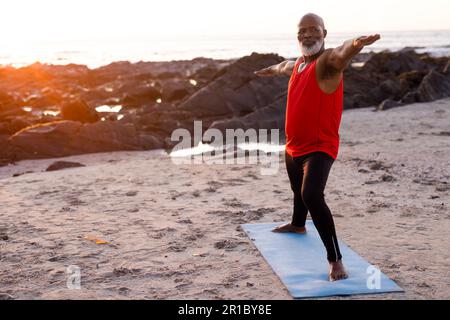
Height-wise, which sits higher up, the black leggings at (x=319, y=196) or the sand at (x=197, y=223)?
the black leggings at (x=319, y=196)

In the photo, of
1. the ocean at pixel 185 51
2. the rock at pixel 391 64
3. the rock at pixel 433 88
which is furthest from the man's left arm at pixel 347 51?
the ocean at pixel 185 51

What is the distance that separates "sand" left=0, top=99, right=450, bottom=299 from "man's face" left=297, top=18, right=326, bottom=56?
6.02 feet

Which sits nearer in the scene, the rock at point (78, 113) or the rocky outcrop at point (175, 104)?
the rocky outcrop at point (175, 104)

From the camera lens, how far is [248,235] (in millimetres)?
5102

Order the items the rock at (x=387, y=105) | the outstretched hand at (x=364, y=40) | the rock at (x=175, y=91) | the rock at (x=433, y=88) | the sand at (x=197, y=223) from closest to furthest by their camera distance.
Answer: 1. the outstretched hand at (x=364, y=40)
2. the sand at (x=197, y=223)
3. the rock at (x=387, y=105)
4. the rock at (x=433, y=88)
5. the rock at (x=175, y=91)

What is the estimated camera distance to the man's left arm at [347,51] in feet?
10.6

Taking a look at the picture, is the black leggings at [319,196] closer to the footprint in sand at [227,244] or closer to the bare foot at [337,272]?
the bare foot at [337,272]

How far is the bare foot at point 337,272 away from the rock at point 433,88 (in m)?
14.4

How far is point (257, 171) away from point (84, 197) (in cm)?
292

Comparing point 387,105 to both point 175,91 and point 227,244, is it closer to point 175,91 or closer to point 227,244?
point 175,91

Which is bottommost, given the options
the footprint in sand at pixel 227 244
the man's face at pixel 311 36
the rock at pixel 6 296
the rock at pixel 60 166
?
the rock at pixel 60 166

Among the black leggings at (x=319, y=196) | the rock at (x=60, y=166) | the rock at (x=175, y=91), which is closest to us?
the black leggings at (x=319, y=196)

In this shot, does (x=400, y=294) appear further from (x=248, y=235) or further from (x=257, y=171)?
(x=257, y=171)

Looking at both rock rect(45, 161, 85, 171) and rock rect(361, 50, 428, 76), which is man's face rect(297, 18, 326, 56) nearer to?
rock rect(45, 161, 85, 171)
